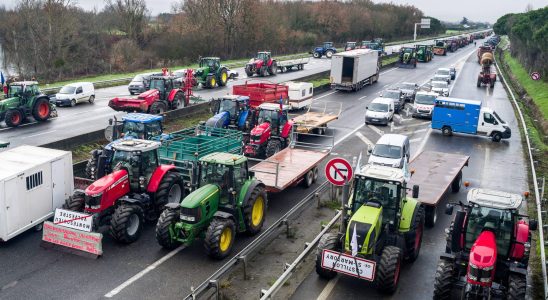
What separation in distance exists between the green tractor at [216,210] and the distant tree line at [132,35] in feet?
125

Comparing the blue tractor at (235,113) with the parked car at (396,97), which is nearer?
the blue tractor at (235,113)

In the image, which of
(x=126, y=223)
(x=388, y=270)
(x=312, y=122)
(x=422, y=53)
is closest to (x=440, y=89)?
(x=312, y=122)

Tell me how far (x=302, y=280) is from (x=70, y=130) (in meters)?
20.0

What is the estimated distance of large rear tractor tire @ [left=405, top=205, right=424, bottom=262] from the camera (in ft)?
43.2

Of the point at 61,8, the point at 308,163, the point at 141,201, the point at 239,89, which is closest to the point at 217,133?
the point at 308,163

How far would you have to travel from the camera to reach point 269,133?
2345cm

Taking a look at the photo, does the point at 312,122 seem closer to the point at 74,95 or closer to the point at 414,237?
the point at 414,237

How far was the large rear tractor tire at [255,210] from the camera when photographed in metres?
14.5

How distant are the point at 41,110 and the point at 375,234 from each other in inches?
968

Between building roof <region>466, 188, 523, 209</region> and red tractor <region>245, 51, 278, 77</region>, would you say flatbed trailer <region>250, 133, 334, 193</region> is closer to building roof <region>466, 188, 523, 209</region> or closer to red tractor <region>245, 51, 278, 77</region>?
building roof <region>466, 188, 523, 209</region>

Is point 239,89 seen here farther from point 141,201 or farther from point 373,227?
point 373,227

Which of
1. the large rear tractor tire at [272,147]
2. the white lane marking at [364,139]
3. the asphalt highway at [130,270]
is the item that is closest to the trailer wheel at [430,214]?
the asphalt highway at [130,270]

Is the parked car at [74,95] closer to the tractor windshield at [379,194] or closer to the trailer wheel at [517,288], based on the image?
the tractor windshield at [379,194]

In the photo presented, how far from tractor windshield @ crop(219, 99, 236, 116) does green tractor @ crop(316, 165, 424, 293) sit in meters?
12.8
